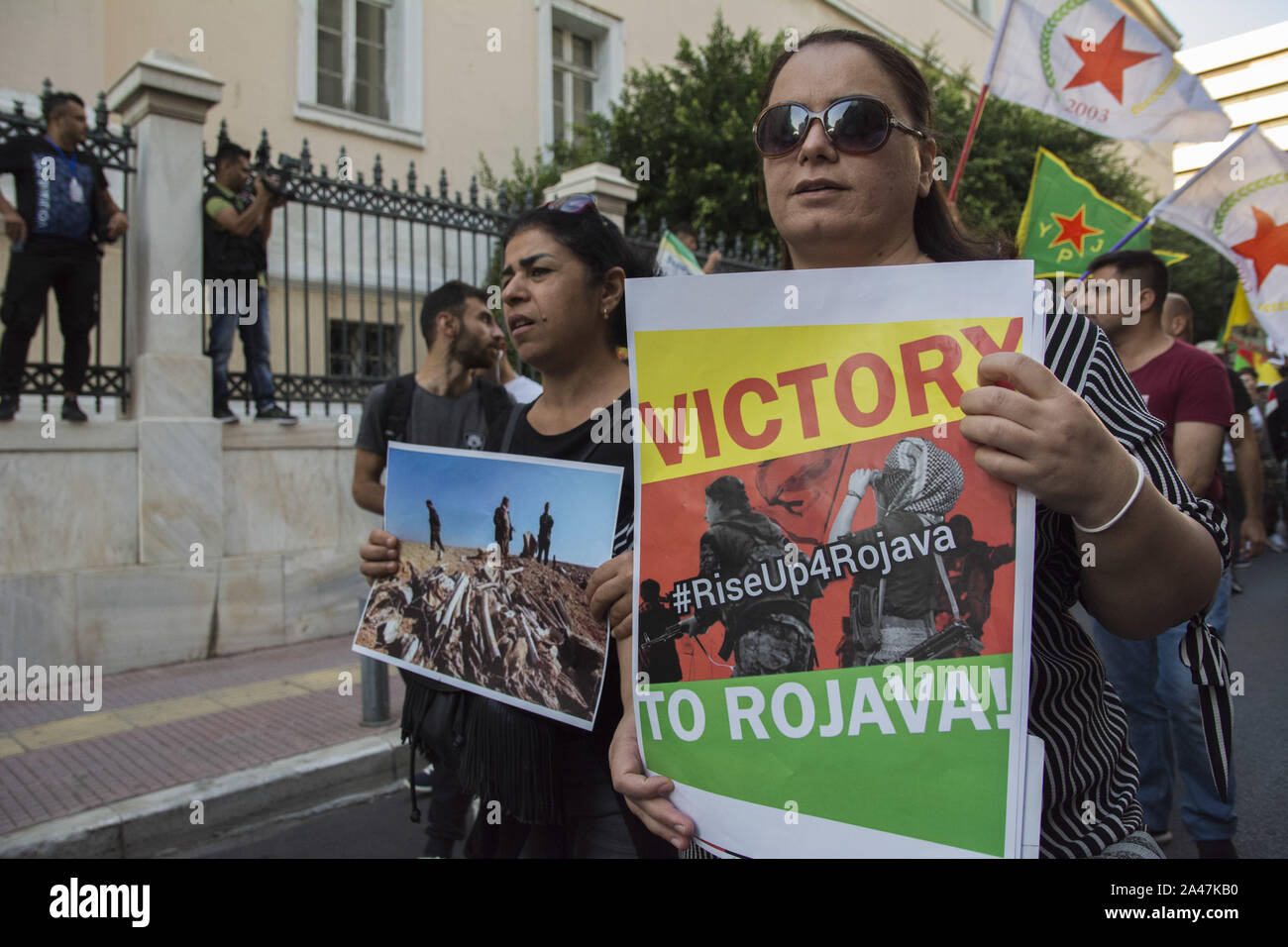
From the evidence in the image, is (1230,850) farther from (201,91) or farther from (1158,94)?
(201,91)

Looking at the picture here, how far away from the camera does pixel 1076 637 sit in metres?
1.20

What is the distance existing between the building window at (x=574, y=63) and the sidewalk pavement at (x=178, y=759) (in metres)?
11.2

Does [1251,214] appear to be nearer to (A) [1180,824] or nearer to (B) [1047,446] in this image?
(A) [1180,824]

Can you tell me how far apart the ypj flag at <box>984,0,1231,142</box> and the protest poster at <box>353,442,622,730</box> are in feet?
16.0

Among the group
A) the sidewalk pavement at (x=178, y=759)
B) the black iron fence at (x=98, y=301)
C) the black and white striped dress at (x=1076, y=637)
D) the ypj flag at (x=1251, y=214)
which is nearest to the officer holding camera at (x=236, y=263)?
the black iron fence at (x=98, y=301)

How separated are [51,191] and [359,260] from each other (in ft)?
8.32

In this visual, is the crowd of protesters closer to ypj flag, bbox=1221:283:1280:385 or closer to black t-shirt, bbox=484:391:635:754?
black t-shirt, bbox=484:391:635:754

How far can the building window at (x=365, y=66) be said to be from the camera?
468 inches

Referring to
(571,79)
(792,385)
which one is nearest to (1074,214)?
(792,385)

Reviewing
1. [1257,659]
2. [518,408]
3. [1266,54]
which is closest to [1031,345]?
[518,408]

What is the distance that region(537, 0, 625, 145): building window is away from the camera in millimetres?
14508

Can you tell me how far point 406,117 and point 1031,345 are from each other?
13455mm

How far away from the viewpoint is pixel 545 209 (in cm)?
219

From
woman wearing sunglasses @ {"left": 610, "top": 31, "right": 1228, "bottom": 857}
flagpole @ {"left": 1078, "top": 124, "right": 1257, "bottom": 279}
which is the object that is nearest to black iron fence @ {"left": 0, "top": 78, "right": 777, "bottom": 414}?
flagpole @ {"left": 1078, "top": 124, "right": 1257, "bottom": 279}
